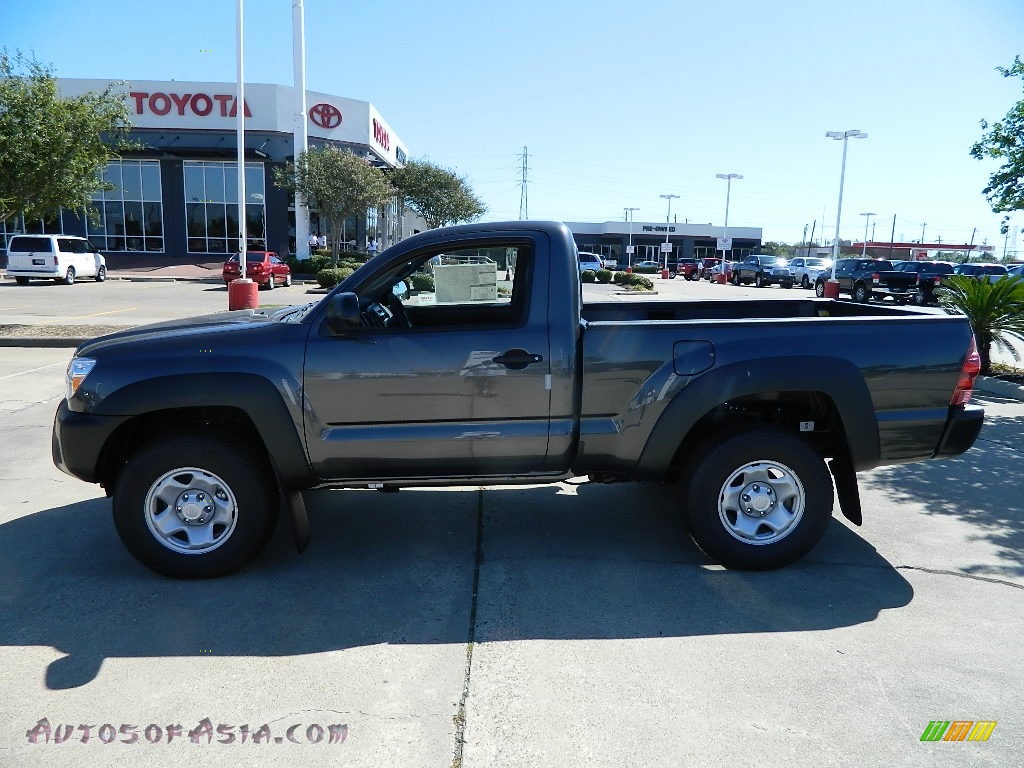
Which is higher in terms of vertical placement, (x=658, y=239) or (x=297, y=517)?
(x=658, y=239)

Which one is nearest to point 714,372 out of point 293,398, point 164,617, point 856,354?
point 856,354

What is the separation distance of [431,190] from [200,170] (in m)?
13.1

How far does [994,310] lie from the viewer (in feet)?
34.1

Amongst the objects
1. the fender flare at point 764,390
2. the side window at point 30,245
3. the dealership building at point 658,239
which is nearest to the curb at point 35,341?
the fender flare at point 764,390

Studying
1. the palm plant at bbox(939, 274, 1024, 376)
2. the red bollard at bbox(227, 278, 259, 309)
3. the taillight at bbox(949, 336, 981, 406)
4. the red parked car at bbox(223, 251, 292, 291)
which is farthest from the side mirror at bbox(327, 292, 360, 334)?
the red parked car at bbox(223, 251, 292, 291)

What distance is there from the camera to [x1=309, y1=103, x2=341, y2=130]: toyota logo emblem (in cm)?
4294

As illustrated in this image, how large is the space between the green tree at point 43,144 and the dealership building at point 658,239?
72884 millimetres

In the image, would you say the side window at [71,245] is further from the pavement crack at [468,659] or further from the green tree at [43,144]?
the pavement crack at [468,659]

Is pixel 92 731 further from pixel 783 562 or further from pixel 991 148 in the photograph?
pixel 991 148

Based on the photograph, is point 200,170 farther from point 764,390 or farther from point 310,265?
Result: point 764,390

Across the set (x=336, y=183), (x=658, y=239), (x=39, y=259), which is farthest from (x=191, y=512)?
(x=658, y=239)

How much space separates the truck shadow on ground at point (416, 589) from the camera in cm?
352

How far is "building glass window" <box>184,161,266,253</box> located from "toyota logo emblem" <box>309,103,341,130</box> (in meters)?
4.04

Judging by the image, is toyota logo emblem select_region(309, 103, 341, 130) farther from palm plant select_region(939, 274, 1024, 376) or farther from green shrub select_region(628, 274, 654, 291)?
palm plant select_region(939, 274, 1024, 376)
